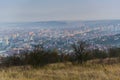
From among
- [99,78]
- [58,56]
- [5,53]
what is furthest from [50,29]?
[99,78]

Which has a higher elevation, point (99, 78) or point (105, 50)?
point (99, 78)

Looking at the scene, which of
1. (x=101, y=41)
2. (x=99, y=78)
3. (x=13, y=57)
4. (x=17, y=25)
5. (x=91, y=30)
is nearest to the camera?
(x=99, y=78)

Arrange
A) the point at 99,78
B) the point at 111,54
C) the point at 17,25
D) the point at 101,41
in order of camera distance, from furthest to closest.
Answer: the point at 17,25 < the point at 101,41 < the point at 111,54 < the point at 99,78

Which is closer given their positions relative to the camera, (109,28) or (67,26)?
(109,28)

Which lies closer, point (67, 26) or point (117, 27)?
point (117, 27)

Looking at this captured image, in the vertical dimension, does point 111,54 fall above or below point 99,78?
below

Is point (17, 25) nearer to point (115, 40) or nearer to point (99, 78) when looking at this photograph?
point (115, 40)

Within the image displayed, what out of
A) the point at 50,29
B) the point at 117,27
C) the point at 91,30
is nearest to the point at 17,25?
the point at 50,29

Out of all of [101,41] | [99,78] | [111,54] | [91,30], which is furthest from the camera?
[91,30]

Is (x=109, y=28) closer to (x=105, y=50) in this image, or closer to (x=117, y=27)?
(x=117, y=27)
